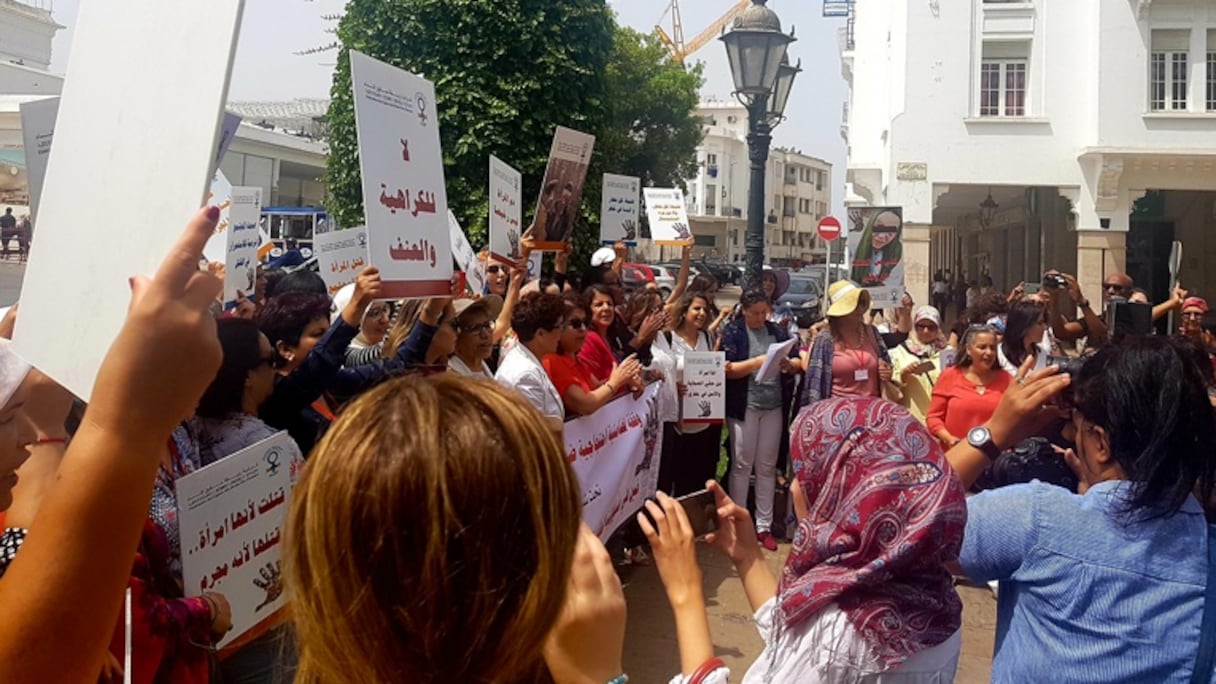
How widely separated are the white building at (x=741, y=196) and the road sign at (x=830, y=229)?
5779cm

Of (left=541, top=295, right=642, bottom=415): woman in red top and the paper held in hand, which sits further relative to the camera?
the paper held in hand

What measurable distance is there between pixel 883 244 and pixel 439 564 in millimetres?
8295

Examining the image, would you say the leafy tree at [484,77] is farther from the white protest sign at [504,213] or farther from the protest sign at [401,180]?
the protest sign at [401,180]

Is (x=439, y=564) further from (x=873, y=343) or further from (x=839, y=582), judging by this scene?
(x=873, y=343)

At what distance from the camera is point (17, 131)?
21766 millimetres

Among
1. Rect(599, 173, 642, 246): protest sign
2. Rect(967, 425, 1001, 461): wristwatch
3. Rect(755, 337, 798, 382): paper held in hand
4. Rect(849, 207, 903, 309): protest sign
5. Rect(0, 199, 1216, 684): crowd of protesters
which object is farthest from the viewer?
Rect(849, 207, 903, 309): protest sign

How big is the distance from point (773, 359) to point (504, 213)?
214 centimetres

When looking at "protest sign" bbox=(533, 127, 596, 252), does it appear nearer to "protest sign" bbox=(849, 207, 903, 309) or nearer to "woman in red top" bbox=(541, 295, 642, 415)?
"woman in red top" bbox=(541, 295, 642, 415)

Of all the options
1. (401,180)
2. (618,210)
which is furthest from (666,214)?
(401,180)

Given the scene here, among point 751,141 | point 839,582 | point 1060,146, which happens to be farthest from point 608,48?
point 1060,146

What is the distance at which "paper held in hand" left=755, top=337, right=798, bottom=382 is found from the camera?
6.87 metres

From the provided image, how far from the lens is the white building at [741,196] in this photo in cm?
9019

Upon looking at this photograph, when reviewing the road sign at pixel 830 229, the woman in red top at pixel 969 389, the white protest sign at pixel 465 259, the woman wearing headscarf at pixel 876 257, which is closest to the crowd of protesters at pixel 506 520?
the woman in red top at pixel 969 389

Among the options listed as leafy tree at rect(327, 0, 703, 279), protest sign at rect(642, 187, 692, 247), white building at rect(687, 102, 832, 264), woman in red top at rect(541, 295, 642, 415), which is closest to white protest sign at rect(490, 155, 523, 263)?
woman in red top at rect(541, 295, 642, 415)
